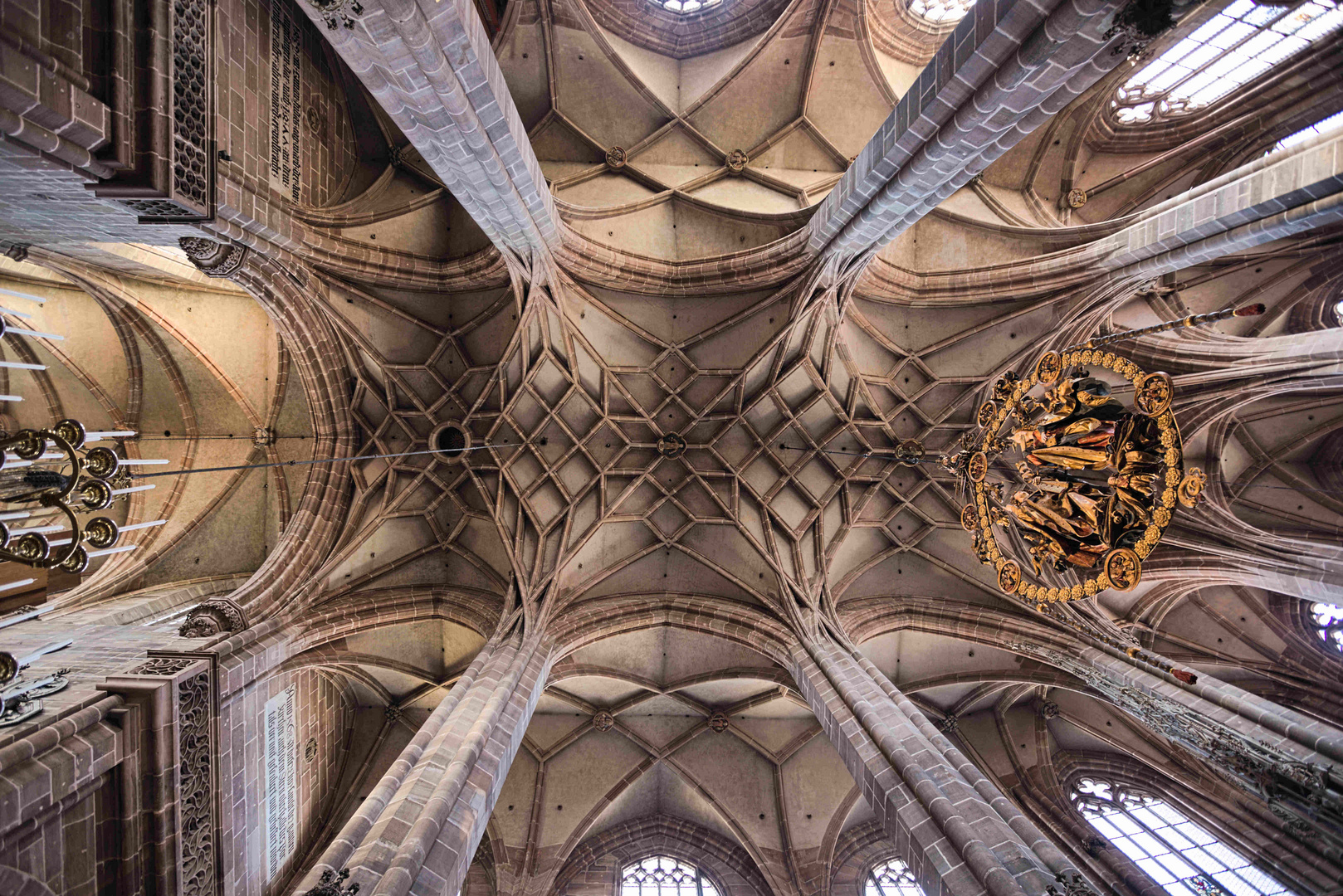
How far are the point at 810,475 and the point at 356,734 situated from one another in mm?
12007

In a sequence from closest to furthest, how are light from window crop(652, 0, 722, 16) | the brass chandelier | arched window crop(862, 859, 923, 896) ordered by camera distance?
the brass chandelier → light from window crop(652, 0, 722, 16) → arched window crop(862, 859, 923, 896)

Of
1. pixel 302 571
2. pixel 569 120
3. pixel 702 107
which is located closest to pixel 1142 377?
pixel 702 107

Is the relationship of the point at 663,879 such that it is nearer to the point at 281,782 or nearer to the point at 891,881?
the point at 891,881

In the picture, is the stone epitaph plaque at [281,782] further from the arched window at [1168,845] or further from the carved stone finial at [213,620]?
the arched window at [1168,845]

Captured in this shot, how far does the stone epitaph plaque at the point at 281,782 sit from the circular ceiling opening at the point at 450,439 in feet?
17.3

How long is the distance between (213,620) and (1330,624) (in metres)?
21.7

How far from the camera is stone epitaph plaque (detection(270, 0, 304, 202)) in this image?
379 inches

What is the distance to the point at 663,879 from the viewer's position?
13.3 m

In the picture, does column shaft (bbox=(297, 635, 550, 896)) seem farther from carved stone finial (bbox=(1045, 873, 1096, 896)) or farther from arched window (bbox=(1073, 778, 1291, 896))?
→ arched window (bbox=(1073, 778, 1291, 896))

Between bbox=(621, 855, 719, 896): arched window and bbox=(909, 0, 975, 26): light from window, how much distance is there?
18297 millimetres

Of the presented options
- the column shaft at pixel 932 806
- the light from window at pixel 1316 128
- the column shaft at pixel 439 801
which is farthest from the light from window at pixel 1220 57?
the column shaft at pixel 439 801

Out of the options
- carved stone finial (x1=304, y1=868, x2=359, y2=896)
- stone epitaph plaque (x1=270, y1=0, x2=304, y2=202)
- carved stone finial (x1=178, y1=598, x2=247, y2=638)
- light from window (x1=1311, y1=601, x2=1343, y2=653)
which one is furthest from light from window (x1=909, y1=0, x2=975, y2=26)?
carved stone finial (x1=178, y1=598, x2=247, y2=638)

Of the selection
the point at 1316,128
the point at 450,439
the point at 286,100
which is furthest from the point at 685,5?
the point at 1316,128

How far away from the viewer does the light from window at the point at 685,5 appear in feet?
41.6
